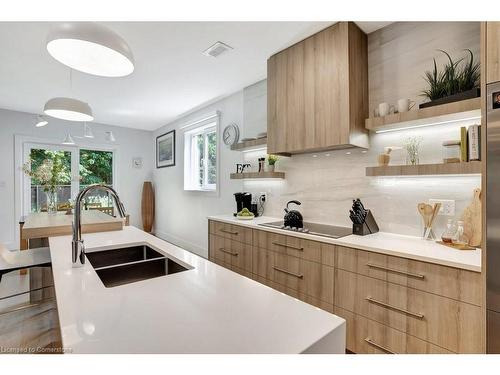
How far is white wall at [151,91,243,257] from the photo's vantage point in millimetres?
3657

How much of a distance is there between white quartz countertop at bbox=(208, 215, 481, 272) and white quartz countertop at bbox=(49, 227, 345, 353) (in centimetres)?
94

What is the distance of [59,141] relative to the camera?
16.1 feet

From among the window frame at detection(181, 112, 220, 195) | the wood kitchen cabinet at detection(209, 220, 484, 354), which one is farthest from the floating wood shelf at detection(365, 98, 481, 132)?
the window frame at detection(181, 112, 220, 195)

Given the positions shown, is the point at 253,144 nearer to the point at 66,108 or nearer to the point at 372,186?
the point at 372,186

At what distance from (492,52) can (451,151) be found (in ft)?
2.22

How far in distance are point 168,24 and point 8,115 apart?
14.2 feet

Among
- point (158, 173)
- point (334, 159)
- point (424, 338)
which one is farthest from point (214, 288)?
point (158, 173)

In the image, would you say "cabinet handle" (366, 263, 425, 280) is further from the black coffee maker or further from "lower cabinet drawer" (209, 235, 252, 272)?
the black coffee maker

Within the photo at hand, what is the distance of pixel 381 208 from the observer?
203 centimetres

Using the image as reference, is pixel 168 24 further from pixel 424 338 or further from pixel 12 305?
pixel 12 305

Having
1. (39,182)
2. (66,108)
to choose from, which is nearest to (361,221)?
(66,108)

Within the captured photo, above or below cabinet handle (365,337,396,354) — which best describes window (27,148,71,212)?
above

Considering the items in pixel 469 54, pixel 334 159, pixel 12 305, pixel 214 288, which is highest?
pixel 469 54

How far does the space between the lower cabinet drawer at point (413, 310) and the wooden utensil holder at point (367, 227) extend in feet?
1.18
